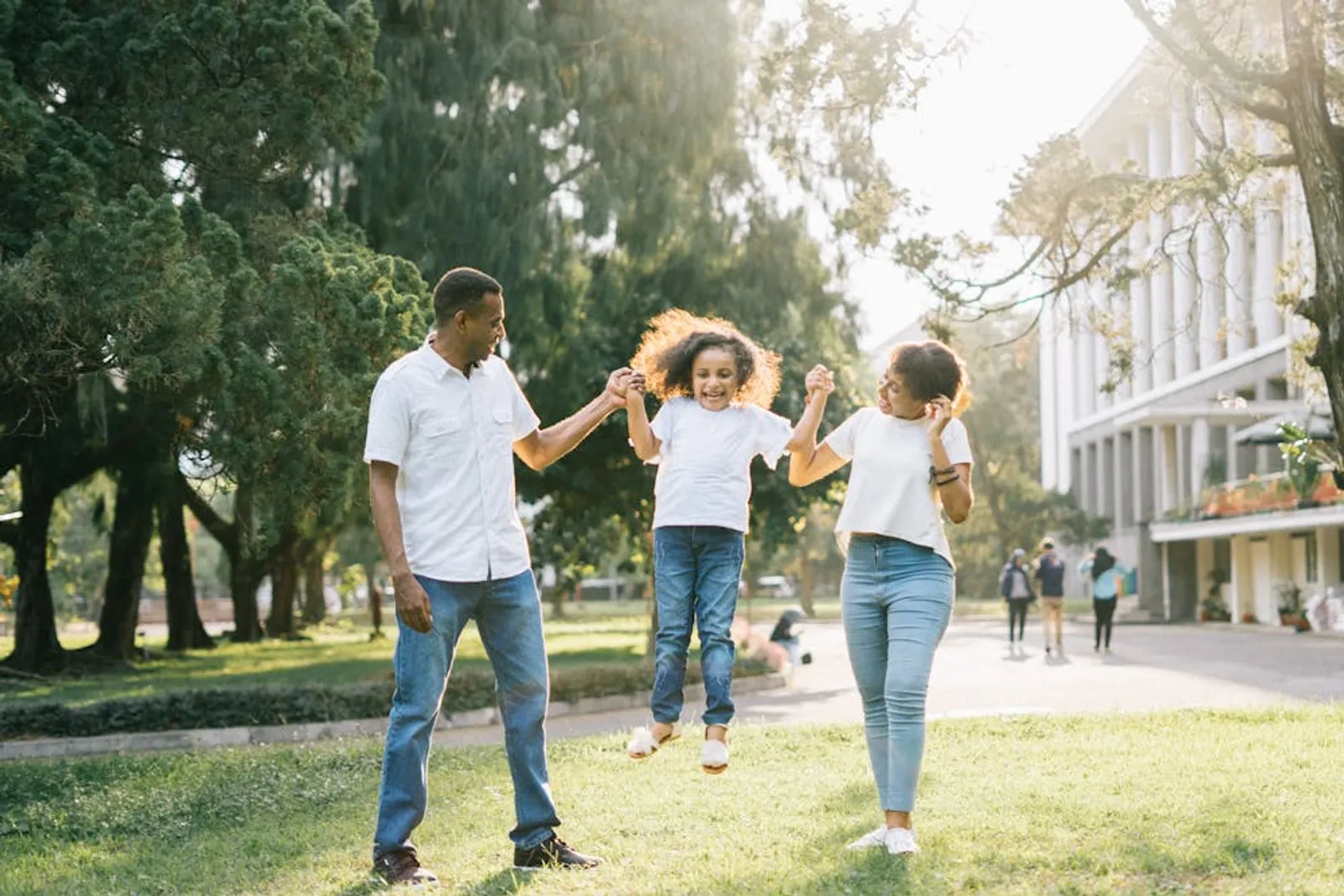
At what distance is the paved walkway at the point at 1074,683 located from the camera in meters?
16.3

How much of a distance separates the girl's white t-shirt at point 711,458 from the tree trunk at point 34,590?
861 inches

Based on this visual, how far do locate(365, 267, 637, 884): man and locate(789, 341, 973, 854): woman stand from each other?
123cm

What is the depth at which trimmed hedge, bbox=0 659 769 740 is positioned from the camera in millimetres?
14875

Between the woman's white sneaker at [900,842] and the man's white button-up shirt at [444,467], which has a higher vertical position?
the man's white button-up shirt at [444,467]

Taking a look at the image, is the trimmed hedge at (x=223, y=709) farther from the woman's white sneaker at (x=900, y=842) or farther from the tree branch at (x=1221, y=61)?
the woman's white sneaker at (x=900, y=842)

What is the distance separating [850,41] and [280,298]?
193 inches

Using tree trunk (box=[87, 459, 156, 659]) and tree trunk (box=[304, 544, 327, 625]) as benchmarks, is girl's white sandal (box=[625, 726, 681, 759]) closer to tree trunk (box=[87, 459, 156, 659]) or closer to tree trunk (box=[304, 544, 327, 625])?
tree trunk (box=[87, 459, 156, 659])

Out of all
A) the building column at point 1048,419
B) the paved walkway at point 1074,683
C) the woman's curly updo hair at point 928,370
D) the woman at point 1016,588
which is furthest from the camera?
the building column at point 1048,419

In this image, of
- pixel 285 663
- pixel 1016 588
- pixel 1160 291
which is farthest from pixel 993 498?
pixel 285 663

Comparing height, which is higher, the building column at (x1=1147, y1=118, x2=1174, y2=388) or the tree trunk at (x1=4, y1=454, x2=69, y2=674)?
the building column at (x1=1147, y1=118, x2=1174, y2=388)

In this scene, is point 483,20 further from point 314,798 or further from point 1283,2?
point 314,798

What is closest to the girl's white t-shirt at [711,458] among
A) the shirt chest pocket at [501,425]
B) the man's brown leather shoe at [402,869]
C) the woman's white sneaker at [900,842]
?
the shirt chest pocket at [501,425]

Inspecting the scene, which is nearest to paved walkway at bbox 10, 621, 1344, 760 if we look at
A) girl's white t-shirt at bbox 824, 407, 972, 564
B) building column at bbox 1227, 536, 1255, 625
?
girl's white t-shirt at bbox 824, 407, 972, 564

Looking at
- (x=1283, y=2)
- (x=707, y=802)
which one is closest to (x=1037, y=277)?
(x=1283, y=2)
